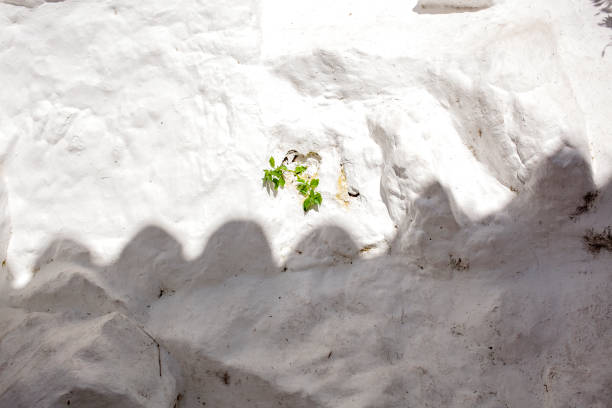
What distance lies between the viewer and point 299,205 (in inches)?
125

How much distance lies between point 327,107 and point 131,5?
54.9 inches

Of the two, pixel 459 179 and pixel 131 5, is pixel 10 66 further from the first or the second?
pixel 459 179

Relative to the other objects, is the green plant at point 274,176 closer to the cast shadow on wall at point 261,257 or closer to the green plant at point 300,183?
the green plant at point 300,183

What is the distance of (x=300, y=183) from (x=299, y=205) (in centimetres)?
15

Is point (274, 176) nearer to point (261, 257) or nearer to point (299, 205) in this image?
point (299, 205)

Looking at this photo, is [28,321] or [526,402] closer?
[526,402]

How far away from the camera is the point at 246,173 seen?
3.19 metres

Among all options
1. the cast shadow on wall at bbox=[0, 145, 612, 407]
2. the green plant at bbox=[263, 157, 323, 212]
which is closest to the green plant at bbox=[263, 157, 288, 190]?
the green plant at bbox=[263, 157, 323, 212]

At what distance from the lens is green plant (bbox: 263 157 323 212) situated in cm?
314

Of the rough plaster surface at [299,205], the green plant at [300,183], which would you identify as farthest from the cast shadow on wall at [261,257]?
the green plant at [300,183]

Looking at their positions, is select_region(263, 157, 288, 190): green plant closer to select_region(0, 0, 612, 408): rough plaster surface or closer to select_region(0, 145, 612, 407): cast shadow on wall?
select_region(0, 0, 612, 408): rough plaster surface

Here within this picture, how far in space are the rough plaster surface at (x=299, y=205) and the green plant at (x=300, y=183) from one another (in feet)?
0.23

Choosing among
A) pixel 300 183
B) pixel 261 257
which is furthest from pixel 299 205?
pixel 261 257

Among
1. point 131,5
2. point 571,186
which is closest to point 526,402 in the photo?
point 571,186
